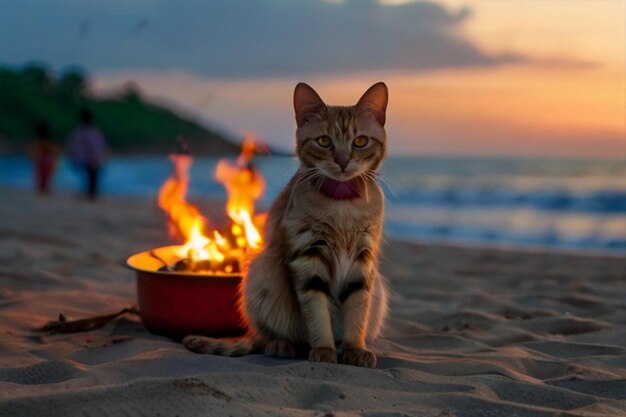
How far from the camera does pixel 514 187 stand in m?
22.2

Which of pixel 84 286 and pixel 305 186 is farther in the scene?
pixel 84 286

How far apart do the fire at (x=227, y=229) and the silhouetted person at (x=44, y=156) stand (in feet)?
47.8

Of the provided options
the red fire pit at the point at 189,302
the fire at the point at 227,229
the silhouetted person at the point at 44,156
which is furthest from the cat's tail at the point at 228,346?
the silhouetted person at the point at 44,156

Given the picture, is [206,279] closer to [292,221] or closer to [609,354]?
[292,221]

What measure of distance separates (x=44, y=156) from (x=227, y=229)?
15637mm

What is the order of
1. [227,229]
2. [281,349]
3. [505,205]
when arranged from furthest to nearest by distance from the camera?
[505,205] → [227,229] → [281,349]

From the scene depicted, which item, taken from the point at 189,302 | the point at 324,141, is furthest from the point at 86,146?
the point at 324,141

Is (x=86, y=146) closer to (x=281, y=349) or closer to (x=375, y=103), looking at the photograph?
(x=281, y=349)

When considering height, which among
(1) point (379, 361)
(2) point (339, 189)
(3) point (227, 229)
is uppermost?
(2) point (339, 189)

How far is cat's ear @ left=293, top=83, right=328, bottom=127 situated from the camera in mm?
3303

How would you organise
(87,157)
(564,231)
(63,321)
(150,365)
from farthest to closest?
(87,157)
(564,231)
(63,321)
(150,365)

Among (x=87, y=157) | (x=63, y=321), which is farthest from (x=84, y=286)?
(x=87, y=157)

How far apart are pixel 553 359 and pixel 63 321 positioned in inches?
108

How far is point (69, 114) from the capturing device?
194 feet
